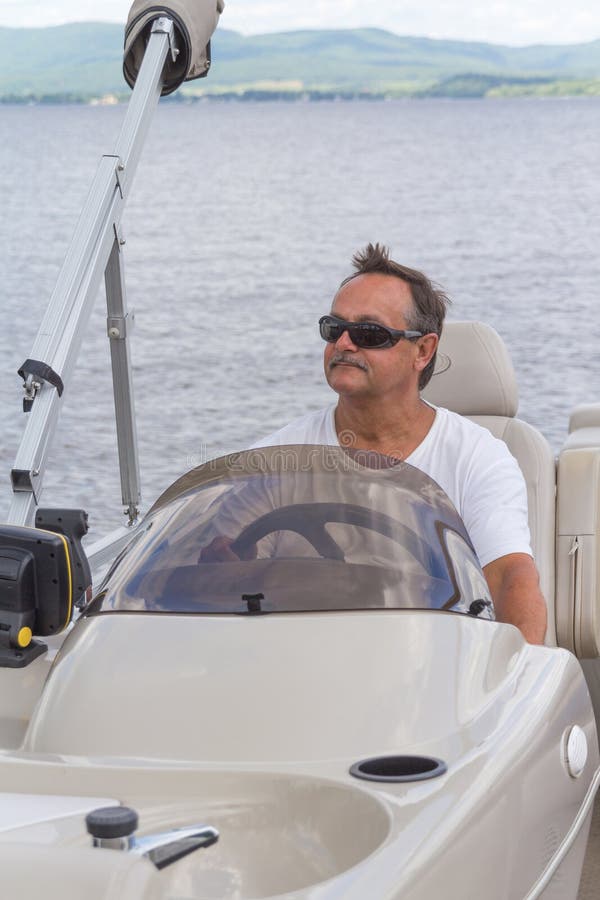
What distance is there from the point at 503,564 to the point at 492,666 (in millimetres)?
681

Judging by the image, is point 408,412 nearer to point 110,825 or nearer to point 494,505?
point 494,505

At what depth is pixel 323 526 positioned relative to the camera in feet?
7.04

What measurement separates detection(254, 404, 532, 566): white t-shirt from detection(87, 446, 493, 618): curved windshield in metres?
0.45

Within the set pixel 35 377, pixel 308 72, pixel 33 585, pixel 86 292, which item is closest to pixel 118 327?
pixel 86 292

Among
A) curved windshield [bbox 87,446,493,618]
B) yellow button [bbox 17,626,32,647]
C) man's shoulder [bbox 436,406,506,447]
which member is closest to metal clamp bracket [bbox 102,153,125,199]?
man's shoulder [bbox 436,406,506,447]

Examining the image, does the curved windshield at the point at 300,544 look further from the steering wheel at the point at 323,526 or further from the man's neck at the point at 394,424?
the man's neck at the point at 394,424

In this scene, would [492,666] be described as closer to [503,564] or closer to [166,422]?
[503,564]

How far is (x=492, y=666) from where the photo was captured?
199cm

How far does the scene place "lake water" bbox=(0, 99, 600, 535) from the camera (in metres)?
11.9

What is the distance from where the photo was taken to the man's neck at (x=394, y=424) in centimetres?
292

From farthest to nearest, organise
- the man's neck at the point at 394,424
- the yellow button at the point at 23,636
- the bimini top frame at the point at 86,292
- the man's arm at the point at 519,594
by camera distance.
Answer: the bimini top frame at the point at 86,292 < the man's neck at the point at 394,424 < the man's arm at the point at 519,594 < the yellow button at the point at 23,636

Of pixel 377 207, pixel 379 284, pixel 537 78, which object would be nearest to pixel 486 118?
pixel 537 78

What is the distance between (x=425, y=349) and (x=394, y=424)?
0.17 m

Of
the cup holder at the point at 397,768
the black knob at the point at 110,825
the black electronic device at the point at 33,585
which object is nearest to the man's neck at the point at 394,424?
the black electronic device at the point at 33,585
